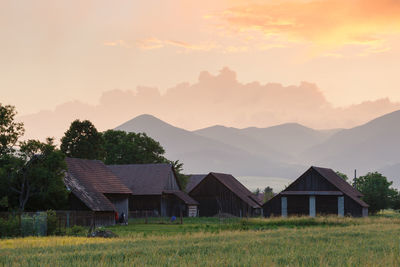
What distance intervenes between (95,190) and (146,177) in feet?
89.1

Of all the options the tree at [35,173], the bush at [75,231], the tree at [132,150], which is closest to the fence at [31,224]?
the bush at [75,231]

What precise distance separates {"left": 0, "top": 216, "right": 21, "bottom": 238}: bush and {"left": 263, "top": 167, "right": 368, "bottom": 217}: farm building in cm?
4767

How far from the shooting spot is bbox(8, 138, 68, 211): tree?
52625 mm

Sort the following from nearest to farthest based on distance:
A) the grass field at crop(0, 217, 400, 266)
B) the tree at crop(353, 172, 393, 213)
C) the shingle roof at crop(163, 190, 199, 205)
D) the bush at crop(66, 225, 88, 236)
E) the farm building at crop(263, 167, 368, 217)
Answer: the grass field at crop(0, 217, 400, 266)
the bush at crop(66, 225, 88, 236)
the farm building at crop(263, 167, 368, 217)
the shingle roof at crop(163, 190, 199, 205)
the tree at crop(353, 172, 393, 213)

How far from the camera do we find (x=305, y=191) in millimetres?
88500

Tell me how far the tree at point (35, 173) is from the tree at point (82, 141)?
53702 millimetres

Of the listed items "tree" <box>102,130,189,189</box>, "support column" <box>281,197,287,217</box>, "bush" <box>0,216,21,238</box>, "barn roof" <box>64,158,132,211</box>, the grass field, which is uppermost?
"tree" <box>102,130,189,189</box>

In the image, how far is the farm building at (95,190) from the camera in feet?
197

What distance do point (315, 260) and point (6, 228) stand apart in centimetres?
2612

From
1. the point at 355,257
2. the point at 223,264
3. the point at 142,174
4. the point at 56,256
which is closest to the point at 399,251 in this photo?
the point at 355,257

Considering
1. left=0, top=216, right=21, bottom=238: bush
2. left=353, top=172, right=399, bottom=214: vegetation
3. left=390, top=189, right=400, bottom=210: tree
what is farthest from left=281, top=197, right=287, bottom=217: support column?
left=0, top=216, right=21, bottom=238: bush

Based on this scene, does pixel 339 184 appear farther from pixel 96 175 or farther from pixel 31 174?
pixel 31 174

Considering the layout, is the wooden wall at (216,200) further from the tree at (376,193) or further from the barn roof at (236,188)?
the tree at (376,193)

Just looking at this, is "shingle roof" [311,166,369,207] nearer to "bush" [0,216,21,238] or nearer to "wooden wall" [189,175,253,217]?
"wooden wall" [189,175,253,217]
